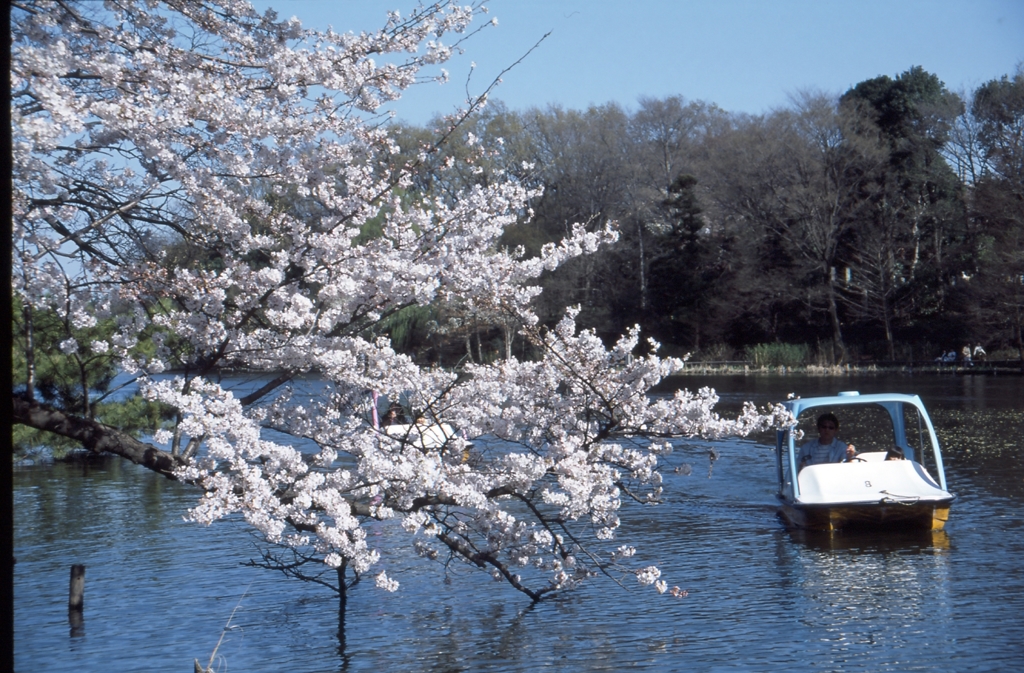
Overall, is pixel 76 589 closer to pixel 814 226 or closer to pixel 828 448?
pixel 828 448

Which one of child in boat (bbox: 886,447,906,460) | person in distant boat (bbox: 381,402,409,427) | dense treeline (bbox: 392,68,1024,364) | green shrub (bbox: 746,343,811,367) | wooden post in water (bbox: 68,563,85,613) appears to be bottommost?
wooden post in water (bbox: 68,563,85,613)

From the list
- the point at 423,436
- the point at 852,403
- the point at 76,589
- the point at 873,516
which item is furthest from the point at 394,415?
the point at 873,516

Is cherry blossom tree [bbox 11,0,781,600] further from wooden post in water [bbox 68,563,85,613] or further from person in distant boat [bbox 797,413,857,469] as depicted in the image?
person in distant boat [bbox 797,413,857,469]

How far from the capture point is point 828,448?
13.4 metres

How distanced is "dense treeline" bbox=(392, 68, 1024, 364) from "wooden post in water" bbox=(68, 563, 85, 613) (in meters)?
32.3

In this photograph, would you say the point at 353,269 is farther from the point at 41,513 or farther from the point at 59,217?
the point at 41,513

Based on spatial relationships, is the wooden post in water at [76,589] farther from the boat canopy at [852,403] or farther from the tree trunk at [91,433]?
the boat canopy at [852,403]

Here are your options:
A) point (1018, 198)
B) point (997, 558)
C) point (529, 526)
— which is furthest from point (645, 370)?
point (1018, 198)

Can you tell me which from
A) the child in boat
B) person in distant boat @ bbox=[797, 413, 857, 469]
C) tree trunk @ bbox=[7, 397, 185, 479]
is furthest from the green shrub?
tree trunk @ bbox=[7, 397, 185, 479]

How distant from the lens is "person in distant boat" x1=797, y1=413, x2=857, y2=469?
13289mm

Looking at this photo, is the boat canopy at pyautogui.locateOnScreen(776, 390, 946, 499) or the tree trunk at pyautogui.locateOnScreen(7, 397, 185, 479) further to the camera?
the boat canopy at pyautogui.locateOnScreen(776, 390, 946, 499)

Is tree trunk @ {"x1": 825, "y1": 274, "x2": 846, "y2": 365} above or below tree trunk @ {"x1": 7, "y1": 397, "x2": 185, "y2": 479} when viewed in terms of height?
above

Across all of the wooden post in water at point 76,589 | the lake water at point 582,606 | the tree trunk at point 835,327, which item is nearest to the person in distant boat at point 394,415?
the lake water at point 582,606

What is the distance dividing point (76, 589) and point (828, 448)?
29.6ft
